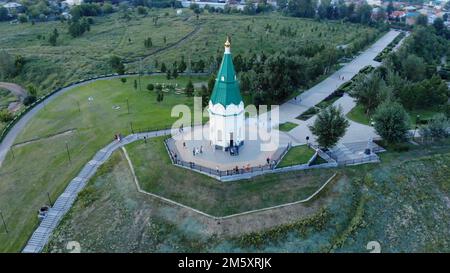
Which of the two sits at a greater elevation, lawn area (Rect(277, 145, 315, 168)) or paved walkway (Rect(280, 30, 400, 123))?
paved walkway (Rect(280, 30, 400, 123))

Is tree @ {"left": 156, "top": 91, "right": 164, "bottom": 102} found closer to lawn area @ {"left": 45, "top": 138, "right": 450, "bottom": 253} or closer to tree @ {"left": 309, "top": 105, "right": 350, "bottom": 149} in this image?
lawn area @ {"left": 45, "top": 138, "right": 450, "bottom": 253}

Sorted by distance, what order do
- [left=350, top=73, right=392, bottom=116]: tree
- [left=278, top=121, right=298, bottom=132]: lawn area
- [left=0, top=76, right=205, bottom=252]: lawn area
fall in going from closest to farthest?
[left=0, top=76, right=205, bottom=252]: lawn area → [left=278, top=121, right=298, bottom=132]: lawn area → [left=350, top=73, right=392, bottom=116]: tree

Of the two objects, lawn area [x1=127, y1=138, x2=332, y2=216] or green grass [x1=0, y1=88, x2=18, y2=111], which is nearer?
lawn area [x1=127, y1=138, x2=332, y2=216]

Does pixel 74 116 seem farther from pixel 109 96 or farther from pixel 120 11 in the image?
pixel 120 11

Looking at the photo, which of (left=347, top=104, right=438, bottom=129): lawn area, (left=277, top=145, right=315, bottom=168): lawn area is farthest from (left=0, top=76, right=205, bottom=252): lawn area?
(left=347, top=104, right=438, bottom=129): lawn area

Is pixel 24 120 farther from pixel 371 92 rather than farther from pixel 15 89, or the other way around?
pixel 371 92
